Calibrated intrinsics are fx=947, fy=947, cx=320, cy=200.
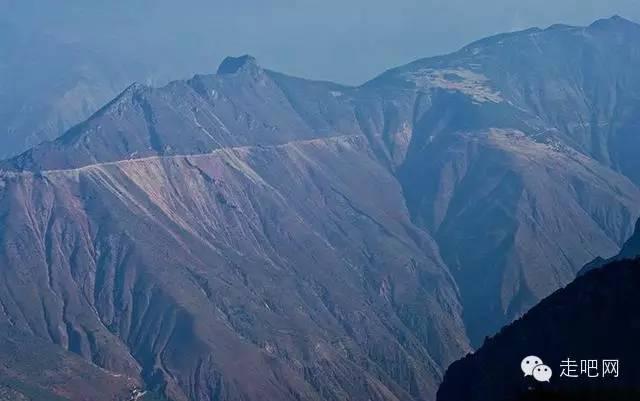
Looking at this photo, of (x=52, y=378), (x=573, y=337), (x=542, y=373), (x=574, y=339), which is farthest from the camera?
(x=52, y=378)

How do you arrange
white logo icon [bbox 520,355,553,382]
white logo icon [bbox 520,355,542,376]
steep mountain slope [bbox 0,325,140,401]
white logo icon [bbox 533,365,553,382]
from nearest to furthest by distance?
white logo icon [bbox 533,365,553,382], white logo icon [bbox 520,355,553,382], white logo icon [bbox 520,355,542,376], steep mountain slope [bbox 0,325,140,401]

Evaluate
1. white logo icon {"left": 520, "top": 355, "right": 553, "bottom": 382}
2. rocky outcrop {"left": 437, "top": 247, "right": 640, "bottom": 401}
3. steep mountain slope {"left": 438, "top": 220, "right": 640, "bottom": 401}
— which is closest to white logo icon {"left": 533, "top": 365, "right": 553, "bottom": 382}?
white logo icon {"left": 520, "top": 355, "right": 553, "bottom": 382}

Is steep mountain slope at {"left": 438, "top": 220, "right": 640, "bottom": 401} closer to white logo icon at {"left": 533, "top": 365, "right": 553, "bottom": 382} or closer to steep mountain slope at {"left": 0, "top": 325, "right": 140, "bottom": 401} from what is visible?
white logo icon at {"left": 533, "top": 365, "right": 553, "bottom": 382}

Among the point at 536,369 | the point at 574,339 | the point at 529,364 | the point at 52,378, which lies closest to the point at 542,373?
the point at 536,369

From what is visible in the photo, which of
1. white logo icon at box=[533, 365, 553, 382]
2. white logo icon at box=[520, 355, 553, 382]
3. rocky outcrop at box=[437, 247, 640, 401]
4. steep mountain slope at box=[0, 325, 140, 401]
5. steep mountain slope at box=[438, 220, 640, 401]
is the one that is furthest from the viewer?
steep mountain slope at box=[0, 325, 140, 401]

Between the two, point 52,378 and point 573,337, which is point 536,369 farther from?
point 52,378

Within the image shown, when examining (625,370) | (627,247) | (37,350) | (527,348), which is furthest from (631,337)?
(37,350)
